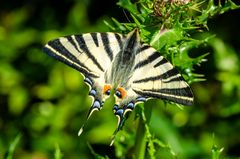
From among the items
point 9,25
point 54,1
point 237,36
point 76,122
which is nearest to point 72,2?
point 54,1

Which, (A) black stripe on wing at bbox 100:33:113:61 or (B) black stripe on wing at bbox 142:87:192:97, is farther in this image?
(A) black stripe on wing at bbox 100:33:113:61

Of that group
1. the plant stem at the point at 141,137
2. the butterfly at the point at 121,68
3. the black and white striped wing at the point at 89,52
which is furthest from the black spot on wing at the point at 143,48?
the plant stem at the point at 141,137

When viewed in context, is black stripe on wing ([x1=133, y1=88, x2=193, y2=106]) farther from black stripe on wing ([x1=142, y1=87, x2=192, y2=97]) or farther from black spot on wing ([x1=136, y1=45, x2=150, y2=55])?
black spot on wing ([x1=136, y1=45, x2=150, y2=55])

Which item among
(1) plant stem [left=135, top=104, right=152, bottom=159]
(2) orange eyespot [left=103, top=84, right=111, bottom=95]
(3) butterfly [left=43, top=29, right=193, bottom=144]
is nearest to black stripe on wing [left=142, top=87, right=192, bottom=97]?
(3) butterfly [left=43, top=29, right=193, bottom=144]

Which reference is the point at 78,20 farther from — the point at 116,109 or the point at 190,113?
the point at 116,109

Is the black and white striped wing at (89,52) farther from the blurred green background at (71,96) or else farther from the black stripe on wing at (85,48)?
the blurred green background at (71,96)

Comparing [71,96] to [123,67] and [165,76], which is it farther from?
[165,76]
